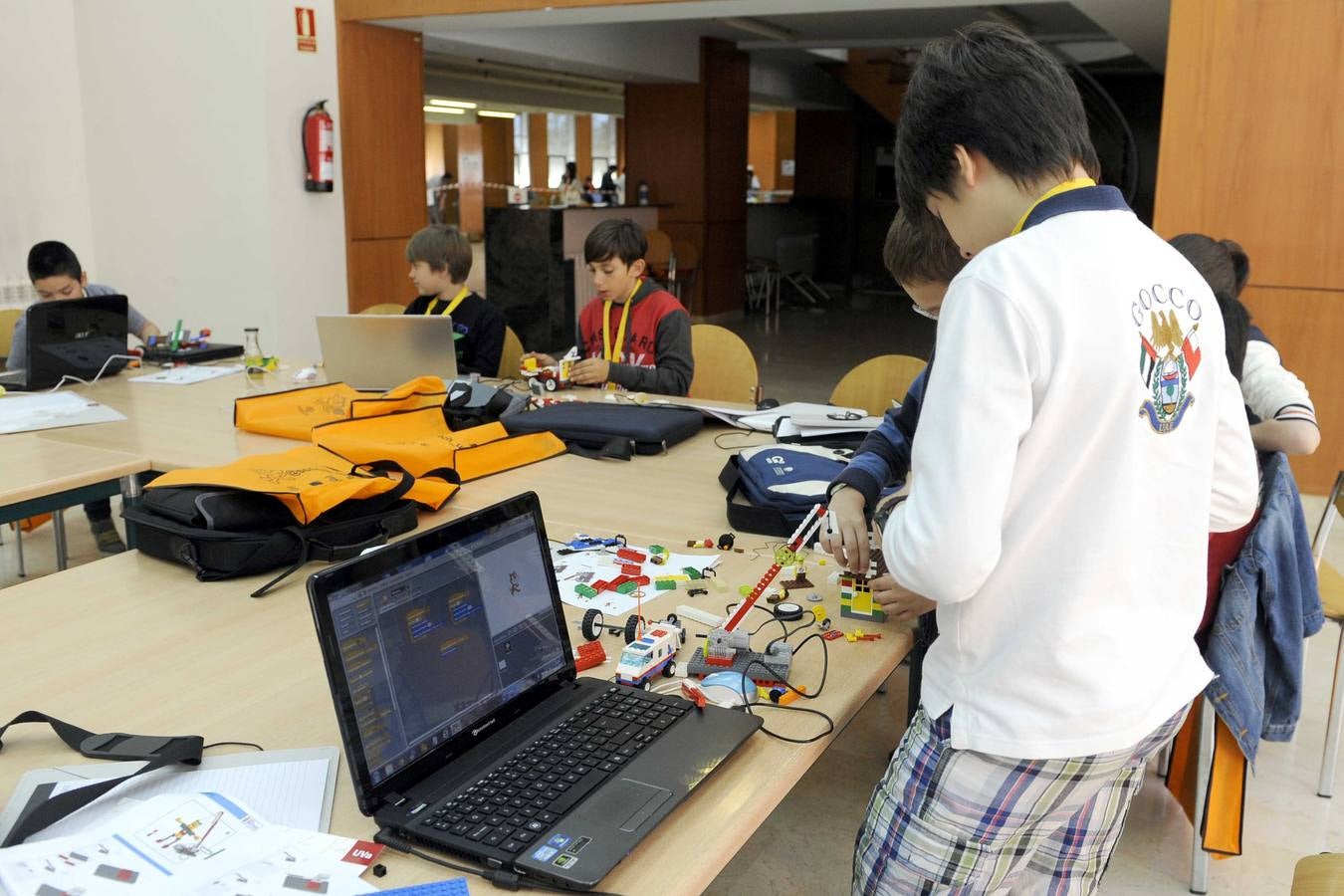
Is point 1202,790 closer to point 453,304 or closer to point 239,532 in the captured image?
point 239,532

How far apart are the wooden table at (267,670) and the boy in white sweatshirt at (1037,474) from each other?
246 millimetres

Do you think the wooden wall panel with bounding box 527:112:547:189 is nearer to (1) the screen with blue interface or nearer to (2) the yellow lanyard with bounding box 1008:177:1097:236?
(1) the screen with blue interface

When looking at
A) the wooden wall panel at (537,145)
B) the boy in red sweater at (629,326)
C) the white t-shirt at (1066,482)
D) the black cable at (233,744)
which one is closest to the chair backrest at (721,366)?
the boy in red sweater at (629,326)

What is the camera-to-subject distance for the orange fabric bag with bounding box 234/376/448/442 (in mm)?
2807

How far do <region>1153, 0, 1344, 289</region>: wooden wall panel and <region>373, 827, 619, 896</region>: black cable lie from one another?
4.85 m

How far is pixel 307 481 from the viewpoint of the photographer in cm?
208

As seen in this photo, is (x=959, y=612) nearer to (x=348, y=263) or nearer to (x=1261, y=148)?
(x=1261, y=148)

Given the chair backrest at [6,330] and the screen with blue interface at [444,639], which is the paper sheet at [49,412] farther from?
the screen with blue interface at [444,639]

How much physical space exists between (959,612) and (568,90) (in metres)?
14.2

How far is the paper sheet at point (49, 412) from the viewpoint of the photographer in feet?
10.0

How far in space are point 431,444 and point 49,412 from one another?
146cm

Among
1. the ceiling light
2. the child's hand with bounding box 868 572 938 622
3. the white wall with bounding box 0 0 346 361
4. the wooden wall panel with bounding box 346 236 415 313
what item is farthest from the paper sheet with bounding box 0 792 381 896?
the ceiling light

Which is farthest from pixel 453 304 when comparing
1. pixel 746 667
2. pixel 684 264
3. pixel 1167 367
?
pixel 684 264

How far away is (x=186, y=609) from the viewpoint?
181 centimetres
